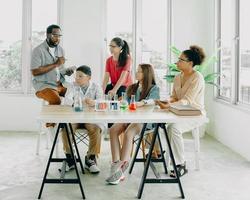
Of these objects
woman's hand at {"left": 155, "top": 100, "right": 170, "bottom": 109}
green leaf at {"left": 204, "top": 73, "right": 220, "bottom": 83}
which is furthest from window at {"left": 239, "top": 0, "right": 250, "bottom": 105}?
woman's hand at {"left": 155, "top": 100, "right": 170, "bottom": 109}

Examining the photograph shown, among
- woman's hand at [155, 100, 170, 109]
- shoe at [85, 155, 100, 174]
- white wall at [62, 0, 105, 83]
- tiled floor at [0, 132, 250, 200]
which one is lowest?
tiled floor at [0, 132, 250, 200]

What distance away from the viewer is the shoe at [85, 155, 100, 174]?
161 inches

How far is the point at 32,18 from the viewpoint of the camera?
6.23 meters

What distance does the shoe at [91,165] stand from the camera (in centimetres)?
409

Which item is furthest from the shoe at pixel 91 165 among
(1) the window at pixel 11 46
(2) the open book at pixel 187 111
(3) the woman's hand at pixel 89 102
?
(1) the window at pixel 11 46

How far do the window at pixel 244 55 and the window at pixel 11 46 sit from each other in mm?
3156

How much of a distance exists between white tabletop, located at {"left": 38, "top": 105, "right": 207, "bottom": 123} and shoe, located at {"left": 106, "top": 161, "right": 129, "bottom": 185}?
493 mm

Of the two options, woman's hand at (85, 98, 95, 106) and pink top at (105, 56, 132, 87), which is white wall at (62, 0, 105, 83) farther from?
woman's hand at (85, 98, 95, 106)

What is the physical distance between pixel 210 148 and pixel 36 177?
2.27m

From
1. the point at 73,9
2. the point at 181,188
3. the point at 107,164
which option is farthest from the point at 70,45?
the point at 181,188

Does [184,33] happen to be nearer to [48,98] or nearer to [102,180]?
[48,98]

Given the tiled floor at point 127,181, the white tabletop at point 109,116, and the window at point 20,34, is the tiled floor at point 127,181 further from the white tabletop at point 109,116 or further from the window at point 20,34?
the window at point 20,34

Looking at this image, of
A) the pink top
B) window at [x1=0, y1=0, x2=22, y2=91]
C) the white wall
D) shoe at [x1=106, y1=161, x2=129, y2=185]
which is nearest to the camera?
shoe at [x1=106, y1=161, x2=129, y2=185]

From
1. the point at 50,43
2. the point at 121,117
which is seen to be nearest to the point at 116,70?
the point at 50,43
